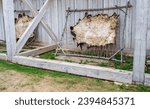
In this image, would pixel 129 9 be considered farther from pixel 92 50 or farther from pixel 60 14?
pixel 60 14

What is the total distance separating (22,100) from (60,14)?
3.81m

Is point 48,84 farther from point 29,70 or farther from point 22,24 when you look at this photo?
point 22,24

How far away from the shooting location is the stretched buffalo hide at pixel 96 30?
16.7 feet

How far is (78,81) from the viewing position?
4.01m

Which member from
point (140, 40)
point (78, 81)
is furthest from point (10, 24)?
point (140, 40)

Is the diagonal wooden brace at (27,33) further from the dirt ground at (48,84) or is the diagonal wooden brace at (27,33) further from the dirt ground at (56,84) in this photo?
the dirt ground at (48,84)

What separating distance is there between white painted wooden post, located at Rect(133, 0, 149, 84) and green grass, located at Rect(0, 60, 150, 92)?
0.60 feet

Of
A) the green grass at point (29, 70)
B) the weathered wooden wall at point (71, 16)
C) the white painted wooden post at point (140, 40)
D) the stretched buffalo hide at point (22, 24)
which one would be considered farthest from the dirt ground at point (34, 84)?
the stretched buffalo hide at point (22, 24)

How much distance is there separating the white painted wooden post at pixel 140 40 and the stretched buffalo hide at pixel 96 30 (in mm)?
1415

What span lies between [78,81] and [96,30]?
65.3 inches

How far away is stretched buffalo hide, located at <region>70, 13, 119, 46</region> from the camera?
16.7 ft

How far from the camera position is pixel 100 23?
17.4 feet

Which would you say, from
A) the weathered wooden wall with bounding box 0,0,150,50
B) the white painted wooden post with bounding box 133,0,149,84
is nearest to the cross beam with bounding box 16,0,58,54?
the weathered wooden wall with bounding box 0,0,150,50

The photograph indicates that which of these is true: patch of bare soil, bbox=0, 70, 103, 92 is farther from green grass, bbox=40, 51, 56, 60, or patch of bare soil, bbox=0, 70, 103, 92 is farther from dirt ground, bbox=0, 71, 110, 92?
green grass, bbox=40, 51, 56, 60
